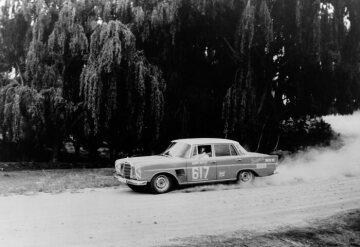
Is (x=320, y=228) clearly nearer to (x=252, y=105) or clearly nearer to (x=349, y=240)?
(x=349, y=240)

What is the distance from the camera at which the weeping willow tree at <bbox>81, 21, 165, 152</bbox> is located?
19.0 meters

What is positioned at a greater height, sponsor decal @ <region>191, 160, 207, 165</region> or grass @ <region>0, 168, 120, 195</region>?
sponsor decal @ <region>191, 160, 207, 165</region>

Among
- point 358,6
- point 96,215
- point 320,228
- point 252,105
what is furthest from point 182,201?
point 358,6

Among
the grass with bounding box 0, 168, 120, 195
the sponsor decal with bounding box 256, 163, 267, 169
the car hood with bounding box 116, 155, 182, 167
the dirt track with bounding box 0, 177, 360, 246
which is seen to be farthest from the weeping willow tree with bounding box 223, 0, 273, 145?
the car hood with bounding box 116, 155, 182, 167

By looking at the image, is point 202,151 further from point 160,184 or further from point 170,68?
point 170,68

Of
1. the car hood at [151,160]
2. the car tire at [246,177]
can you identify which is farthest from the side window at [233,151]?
the car hood at [151,160]

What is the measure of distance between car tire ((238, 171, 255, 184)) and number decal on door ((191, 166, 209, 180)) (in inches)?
47.8

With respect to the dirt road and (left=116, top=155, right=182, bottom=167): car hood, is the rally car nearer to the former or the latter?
(left=116, top=155, right=182, bottom=167): car hood

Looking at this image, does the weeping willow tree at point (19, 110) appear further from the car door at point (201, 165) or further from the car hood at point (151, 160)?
the car door at point (201, 165)

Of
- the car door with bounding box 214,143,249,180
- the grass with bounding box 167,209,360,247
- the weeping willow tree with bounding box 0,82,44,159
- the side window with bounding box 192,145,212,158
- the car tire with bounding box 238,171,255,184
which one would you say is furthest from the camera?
the weeping willow tree with bounding box 0,82,44,159

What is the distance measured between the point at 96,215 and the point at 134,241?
217 centimetres

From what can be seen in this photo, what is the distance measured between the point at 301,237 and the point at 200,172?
546cm

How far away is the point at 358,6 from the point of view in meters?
21.1

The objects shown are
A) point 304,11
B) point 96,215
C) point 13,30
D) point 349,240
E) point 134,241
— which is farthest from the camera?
point 13,30
